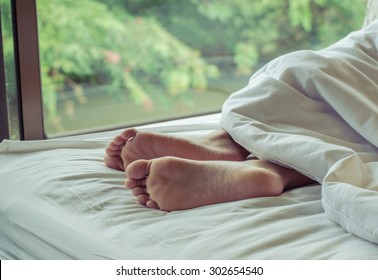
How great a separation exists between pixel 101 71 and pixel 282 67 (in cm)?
136

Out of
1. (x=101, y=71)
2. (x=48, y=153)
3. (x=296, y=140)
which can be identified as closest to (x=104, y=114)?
(x=101, y=71)

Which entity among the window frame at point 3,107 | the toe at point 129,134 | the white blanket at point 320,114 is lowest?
the window frame at point 3,107

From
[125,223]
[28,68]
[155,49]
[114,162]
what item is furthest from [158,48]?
[125,223]

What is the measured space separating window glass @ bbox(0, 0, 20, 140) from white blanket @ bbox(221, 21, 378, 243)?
0.83 m

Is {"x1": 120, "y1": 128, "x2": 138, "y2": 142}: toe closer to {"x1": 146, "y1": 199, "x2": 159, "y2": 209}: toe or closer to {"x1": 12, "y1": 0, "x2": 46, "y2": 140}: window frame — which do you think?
{"x1": 146, "y1": 199, "x2": 159, "y2": 209}: toe

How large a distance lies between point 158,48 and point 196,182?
5.41ft

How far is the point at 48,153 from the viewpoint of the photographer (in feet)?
5.09

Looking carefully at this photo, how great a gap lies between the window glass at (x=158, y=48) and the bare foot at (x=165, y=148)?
1.09m

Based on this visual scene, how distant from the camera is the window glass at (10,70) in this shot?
2031 millimetres

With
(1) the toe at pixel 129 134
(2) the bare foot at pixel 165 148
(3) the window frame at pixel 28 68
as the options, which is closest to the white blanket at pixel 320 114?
(2) the bare foot at pixel 165 148

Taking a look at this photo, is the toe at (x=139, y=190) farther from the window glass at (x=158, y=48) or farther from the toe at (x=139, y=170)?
the window glass at (x=158, y=48)

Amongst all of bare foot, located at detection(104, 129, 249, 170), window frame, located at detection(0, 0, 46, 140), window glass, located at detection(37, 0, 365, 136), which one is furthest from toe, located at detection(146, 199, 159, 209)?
window glass, located at detection(37, 0, 365, 136)

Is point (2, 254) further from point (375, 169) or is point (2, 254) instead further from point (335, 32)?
point (335, 32)
